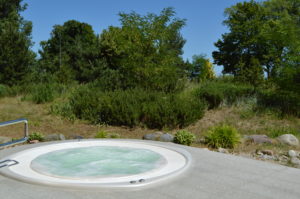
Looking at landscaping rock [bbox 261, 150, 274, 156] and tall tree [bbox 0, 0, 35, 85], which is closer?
landscaping rock [bbox 261, 150, 274, 156]

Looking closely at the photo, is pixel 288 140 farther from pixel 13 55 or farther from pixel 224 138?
pixel 13 55

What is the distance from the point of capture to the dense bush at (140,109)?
→ 8742 mm

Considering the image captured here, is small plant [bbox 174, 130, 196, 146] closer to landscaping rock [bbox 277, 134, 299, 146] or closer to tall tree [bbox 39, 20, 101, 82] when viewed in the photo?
landscaping rock [bbox 277, 134, 299, 146]

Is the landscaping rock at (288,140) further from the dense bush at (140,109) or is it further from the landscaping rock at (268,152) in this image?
the dense bush at (140,109)

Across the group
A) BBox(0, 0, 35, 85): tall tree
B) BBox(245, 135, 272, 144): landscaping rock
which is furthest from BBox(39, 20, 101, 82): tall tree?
BBox(245, 135, 272, 144): landscaping rock

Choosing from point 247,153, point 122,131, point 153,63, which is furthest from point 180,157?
point 153,63

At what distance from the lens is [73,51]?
28.9 meters

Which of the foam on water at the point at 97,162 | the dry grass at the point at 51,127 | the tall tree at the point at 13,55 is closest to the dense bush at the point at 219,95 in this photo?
the dry grass at the point at 51,127

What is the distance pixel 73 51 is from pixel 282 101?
22.9m

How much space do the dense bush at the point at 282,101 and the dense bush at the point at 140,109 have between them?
9.24 feet

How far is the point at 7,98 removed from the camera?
1484 centimetres

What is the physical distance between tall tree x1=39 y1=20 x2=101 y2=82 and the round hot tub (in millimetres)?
21214

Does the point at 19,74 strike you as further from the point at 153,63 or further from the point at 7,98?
the point at 153,63

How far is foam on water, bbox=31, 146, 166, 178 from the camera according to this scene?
433cm
